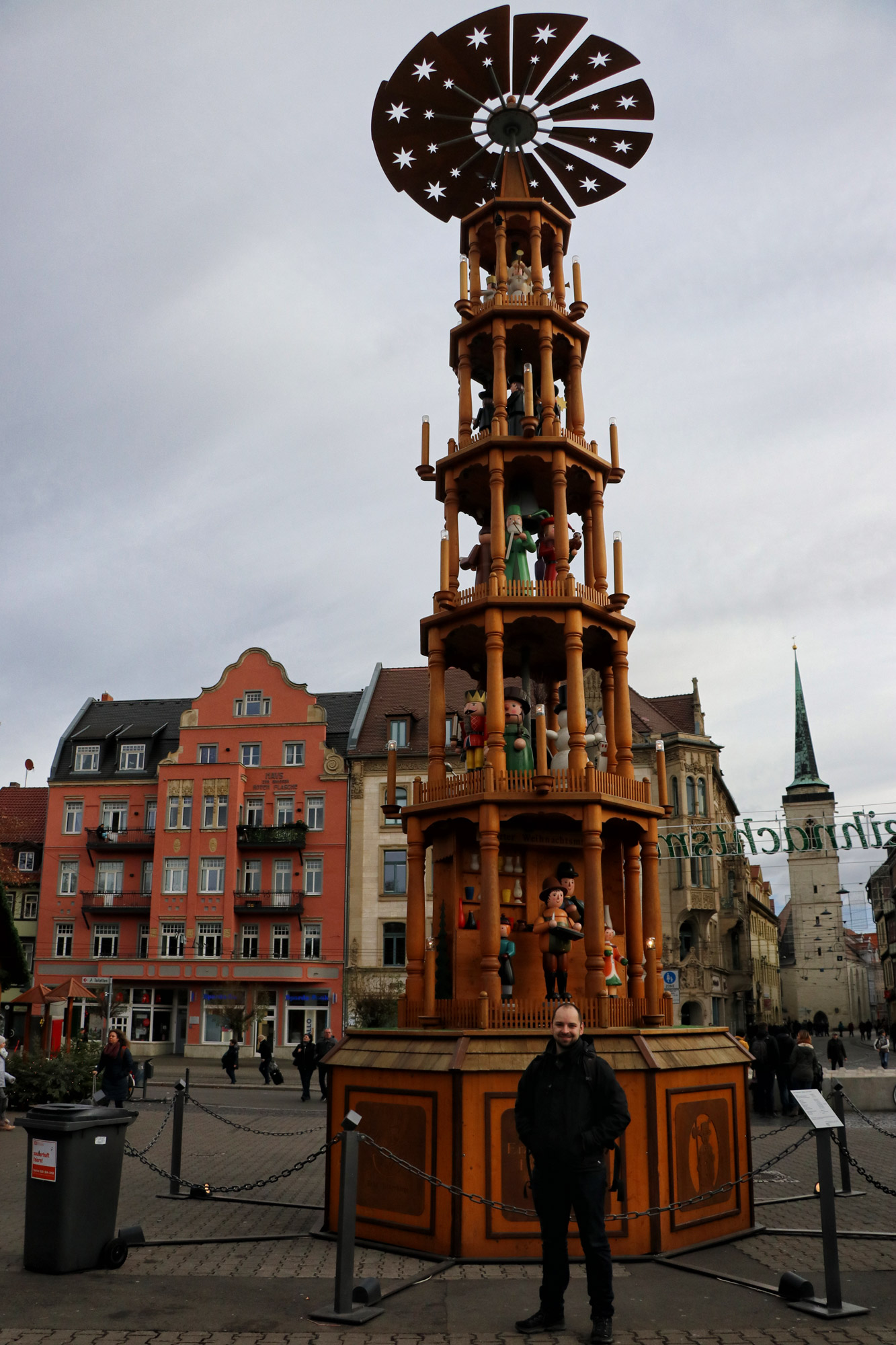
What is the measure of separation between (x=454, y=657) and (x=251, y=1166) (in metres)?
7.51

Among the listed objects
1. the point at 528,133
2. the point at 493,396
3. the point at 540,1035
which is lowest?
the point at 540,1035

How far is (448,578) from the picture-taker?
12461mm

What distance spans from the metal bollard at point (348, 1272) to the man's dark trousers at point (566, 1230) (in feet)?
4.06

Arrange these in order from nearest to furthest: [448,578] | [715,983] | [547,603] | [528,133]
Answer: [547,603] → [448,578] → [528,133] → [715,983]

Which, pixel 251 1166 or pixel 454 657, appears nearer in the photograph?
pixel 454 657

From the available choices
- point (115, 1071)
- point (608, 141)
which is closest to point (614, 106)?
point (608, 141)

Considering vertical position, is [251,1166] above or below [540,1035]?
below

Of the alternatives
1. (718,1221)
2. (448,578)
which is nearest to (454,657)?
(448,578)

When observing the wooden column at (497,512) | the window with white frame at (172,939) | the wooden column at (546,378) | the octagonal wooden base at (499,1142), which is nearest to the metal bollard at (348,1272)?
the octagonal wooden base at (499,1142)

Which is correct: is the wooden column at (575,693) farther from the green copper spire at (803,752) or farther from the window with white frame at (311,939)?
the green copper spire at (803,752)

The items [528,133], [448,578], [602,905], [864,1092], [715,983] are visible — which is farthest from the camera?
[715,983]

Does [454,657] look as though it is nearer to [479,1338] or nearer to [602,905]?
[602,905]

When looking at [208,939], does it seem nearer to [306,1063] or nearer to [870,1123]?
[306,1063]

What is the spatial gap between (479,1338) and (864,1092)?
18401 millimetres
